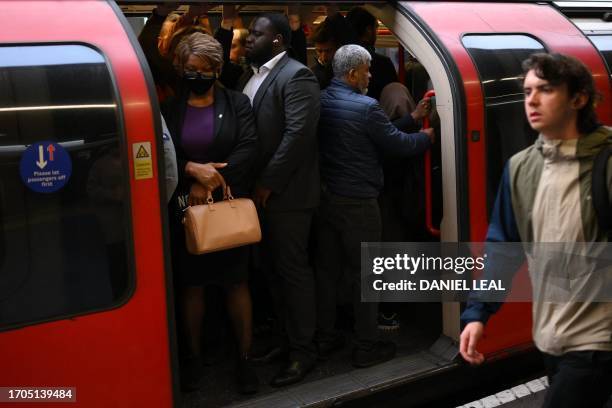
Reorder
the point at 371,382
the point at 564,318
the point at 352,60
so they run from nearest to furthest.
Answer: the point at 564,318 < the point at 371,382 < the point at 352,60

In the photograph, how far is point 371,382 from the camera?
3.58 meters

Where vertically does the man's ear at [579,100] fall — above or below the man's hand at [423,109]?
above

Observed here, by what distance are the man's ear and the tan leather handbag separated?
1533 mm

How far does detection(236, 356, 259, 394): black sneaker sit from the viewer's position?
11.6ft

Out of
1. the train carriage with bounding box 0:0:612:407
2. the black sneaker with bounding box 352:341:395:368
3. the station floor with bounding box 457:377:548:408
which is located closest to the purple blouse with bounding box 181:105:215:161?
the train carriage with bounding box 0:0:612:407

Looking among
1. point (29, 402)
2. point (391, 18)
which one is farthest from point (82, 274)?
point (391, 18)

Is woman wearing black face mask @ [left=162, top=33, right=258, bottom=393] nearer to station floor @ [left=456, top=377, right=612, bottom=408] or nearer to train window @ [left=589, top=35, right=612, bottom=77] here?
station floor @ [left=456, top=377, right=612, bottom=408]

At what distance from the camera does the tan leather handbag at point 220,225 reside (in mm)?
3171

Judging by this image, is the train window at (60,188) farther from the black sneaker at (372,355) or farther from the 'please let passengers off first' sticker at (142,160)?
the black sneaker at (372,355)

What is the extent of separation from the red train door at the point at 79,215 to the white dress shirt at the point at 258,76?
0.90 meters

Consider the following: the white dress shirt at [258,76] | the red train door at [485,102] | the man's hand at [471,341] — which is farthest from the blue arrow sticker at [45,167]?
the red train door at [485,102]

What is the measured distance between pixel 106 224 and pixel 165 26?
1678 mm

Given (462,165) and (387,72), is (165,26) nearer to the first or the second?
(387,72)

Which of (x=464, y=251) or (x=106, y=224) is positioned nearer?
(x=106, y=224)
